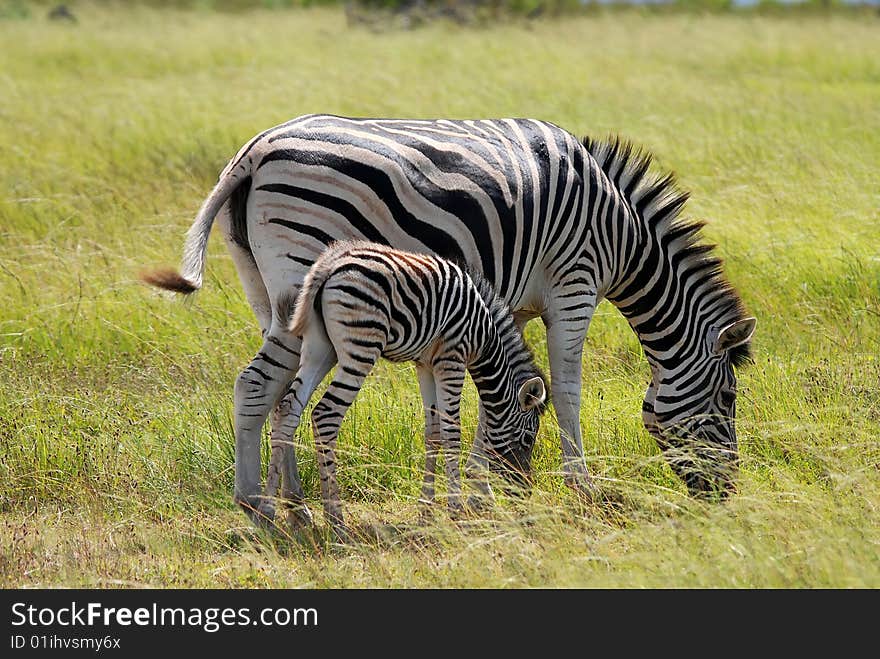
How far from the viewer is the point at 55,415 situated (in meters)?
6.50

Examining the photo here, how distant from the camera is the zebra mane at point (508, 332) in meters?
5.78

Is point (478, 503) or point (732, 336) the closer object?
point (478, 503)

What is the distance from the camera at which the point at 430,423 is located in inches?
234

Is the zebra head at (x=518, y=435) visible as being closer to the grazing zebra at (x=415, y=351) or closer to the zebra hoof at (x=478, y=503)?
the grazing zebra at (x=415, y=351)

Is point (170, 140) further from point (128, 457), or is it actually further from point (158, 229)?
point (128, 457)

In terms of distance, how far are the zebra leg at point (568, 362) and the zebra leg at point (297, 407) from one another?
1338 millimetres

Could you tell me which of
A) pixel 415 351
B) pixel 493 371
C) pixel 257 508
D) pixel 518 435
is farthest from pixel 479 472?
pixel 257 508

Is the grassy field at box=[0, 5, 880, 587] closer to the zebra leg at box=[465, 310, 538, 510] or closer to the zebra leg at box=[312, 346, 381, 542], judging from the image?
the zebra leg at box=[465, 310, 538, 510]

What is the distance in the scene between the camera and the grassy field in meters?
4.94

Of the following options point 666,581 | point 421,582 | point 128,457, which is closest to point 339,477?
point 128,457

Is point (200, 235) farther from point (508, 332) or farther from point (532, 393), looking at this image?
point (532, 393)

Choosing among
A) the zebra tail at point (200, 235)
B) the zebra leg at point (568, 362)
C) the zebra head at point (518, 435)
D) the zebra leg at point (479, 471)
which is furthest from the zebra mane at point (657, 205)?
the zebra tail at point (200, 235)

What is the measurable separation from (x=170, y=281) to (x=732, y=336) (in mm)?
3037

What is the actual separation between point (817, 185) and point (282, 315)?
645cm
